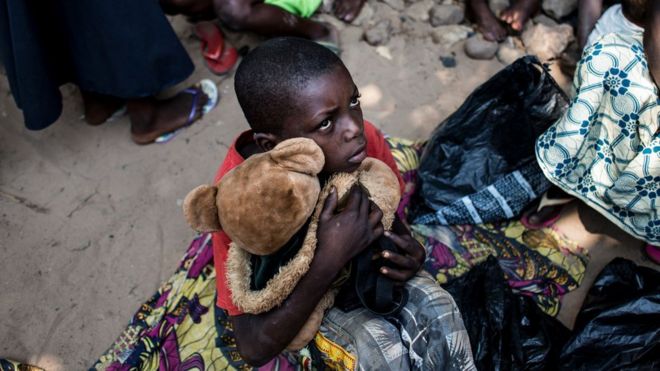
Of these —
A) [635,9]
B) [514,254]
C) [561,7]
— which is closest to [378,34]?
[561,7]

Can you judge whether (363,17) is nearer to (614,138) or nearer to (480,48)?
(480,48)

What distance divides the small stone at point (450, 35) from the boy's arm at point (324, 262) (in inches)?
78.8

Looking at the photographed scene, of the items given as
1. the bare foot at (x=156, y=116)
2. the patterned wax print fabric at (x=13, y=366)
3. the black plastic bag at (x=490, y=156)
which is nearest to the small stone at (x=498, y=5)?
the black plastic bag at (x=490, y=156)

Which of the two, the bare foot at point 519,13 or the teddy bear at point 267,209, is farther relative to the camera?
the bare foot at point 519,13

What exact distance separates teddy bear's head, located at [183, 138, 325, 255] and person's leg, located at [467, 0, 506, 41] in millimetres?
2204

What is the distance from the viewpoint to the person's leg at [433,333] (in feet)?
4.56

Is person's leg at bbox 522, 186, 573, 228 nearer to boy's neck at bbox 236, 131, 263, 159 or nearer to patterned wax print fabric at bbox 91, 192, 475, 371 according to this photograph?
patterned wax print fabric at bbox 91, 192, 475, 371

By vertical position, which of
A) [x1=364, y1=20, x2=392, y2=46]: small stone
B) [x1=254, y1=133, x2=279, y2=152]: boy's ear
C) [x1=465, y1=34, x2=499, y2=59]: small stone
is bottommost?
[x1=364, y1=20, x2=392, y2=46]: small stone

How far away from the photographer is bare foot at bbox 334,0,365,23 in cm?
316

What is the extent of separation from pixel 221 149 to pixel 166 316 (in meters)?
0.99

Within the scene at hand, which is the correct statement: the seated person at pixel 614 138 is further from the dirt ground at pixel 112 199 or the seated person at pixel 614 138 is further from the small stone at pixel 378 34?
the small stone at pixel 378 34

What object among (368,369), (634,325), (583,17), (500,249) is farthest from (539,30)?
(368,369)

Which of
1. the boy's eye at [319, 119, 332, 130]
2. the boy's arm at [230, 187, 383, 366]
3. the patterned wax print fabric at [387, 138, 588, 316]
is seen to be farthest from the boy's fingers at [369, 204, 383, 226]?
the patterned wax print fabric at [387, 138, 588, 316]

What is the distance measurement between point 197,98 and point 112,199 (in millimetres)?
718
